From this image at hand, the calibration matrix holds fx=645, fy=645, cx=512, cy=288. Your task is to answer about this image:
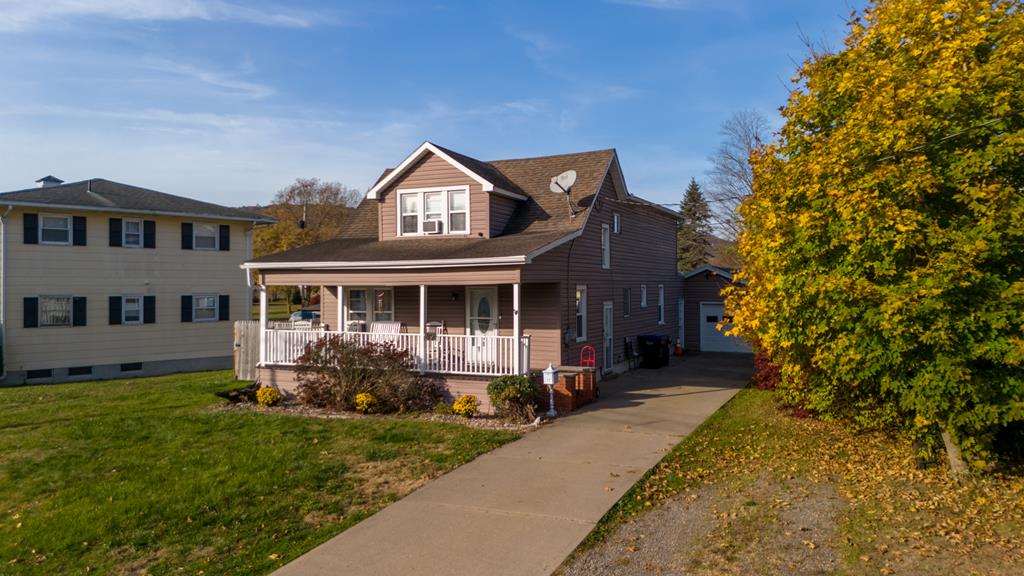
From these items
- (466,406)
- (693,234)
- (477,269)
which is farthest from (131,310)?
(693,234)

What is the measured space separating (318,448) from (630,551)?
617 centimetres

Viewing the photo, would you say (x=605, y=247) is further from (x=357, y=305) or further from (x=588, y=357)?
(x=357, y=305)

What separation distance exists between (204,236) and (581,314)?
15.6 metres

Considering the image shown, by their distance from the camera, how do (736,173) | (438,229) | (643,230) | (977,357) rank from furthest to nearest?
(736,173), (643,230), (438,229), (977,357)

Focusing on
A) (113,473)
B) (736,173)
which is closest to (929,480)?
(113,473)

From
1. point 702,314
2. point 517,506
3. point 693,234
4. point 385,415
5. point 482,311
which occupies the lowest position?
point 517,506

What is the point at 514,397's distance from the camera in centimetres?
1270

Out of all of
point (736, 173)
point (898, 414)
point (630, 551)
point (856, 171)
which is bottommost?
point (630, 551)

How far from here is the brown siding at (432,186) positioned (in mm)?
16859

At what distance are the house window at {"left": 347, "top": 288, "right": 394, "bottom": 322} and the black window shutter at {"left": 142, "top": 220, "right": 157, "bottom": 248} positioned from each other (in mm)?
9581

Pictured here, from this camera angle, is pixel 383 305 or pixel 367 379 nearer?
pixel 367 379

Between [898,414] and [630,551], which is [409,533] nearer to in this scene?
[630,551]

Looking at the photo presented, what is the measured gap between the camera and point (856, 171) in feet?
27.5

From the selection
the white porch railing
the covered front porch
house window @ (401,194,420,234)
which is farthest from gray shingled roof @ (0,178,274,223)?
the white porch railing
